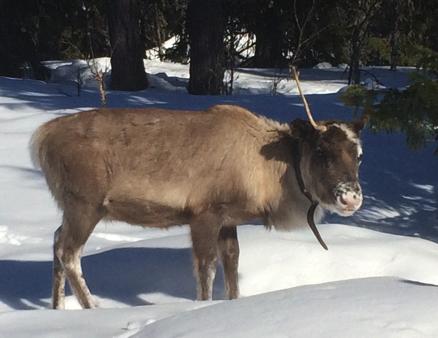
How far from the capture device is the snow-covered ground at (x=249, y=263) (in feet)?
13.9

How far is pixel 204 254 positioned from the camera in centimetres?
641

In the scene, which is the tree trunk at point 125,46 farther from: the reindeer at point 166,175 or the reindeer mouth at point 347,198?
the reindeer mouth at point 347,198

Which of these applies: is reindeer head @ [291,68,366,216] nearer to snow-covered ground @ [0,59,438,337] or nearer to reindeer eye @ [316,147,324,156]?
reindeer eye @ [316,147,324,156]

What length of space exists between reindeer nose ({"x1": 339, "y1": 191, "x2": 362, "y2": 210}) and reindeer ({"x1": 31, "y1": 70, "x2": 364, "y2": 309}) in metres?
0.20

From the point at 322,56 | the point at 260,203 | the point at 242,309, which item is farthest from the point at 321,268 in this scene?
the point at 322,56

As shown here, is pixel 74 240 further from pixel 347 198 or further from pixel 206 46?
pixel 206 46

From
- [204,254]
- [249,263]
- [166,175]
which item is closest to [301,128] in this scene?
[166,175]

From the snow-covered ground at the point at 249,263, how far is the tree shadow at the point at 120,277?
0.01 meters

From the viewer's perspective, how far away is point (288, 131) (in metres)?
6.73

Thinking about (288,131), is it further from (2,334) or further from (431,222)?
(431,222)

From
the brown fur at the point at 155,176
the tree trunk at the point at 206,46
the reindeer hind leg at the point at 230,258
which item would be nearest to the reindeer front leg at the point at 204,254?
the brown fur at the point at 155,176

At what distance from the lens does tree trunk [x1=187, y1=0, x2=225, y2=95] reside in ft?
52.5

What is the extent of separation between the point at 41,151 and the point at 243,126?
4.41 feet

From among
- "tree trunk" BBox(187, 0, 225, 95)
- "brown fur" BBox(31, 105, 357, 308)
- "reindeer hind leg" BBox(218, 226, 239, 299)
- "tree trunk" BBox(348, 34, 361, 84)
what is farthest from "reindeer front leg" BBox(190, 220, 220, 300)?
"tree trunk" BBox(348, 34, 361, 84)
